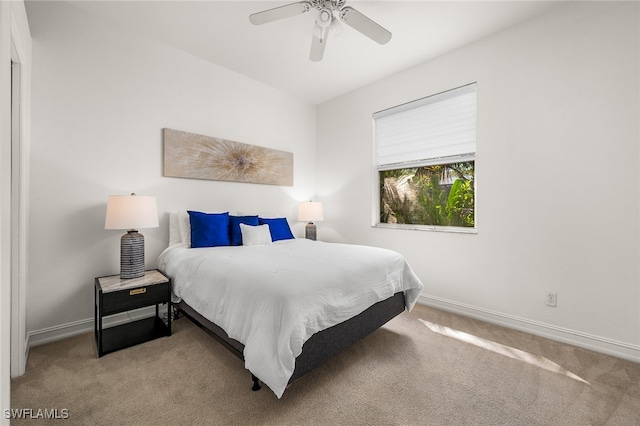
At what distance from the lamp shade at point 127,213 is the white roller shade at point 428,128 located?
9.16ft

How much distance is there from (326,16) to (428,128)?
1.78 metres

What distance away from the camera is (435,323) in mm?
2670

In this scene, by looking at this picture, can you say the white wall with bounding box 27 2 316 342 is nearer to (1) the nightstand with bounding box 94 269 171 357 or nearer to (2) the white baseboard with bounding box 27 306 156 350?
(2) the white baseboard with bounding box 27 306 156 350

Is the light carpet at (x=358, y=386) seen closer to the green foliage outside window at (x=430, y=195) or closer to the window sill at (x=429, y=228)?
the window sill at (x=429, y=228)

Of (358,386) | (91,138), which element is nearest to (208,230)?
(91,138)

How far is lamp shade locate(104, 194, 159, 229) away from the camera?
7.25ft

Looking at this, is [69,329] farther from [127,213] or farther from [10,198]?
[10,198]

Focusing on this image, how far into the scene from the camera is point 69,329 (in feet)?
7.74

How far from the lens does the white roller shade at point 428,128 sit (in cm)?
294

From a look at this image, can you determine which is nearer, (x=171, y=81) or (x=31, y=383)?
(x=31, y=383)

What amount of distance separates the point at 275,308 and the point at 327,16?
2097mm

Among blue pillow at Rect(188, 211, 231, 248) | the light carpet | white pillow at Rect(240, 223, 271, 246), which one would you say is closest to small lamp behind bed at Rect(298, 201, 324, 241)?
white pillow at Rect(240, 223, 271, 246)

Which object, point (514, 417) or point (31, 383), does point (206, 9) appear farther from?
point (514, 417)

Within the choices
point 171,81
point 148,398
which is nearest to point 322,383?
point 148,398
